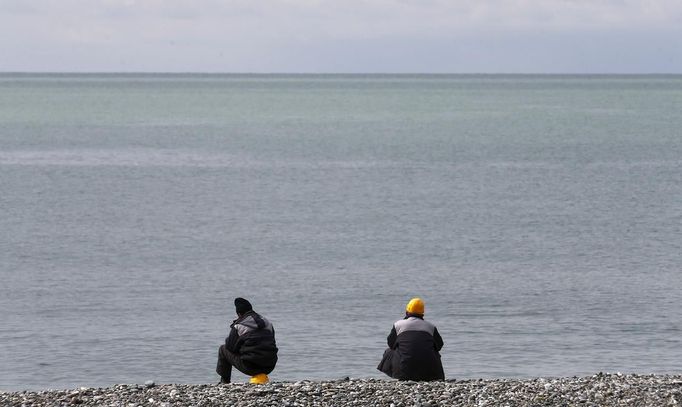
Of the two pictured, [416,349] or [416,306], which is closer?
[416,349]

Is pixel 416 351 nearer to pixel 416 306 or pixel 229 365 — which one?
pixel 416 306

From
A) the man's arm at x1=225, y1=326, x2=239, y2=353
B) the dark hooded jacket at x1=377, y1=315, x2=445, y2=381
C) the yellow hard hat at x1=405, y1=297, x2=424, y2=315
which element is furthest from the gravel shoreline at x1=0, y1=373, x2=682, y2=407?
the yellow hard hat at x1=405, y1=297, x2=424, y2=315

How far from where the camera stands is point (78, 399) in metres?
14.9

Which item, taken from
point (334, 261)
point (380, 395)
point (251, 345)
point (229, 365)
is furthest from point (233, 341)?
point (334, 261)

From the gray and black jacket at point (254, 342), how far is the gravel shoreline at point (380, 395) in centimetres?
47

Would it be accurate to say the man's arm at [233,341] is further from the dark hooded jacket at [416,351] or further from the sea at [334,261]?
Answer: the sea at [334,261]

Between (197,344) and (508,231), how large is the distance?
2180 cm

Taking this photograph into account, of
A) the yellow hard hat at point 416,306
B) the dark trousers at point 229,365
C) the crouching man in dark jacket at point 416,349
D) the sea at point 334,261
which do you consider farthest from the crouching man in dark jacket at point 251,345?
the sea at point 334,261

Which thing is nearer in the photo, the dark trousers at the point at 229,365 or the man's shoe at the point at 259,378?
the dark trousers at the point at 229,365

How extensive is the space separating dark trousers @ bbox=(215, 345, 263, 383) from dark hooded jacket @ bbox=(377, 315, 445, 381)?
186 centimetres

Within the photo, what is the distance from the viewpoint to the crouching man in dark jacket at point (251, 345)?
1598 cm

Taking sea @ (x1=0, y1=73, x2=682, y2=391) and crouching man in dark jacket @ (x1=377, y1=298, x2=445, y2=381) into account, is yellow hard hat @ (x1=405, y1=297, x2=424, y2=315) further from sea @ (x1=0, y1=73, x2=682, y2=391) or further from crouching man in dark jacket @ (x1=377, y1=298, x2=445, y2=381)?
sea @ (x1=0, y1=73, x2=682, y2=391)

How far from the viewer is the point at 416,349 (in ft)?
51.9

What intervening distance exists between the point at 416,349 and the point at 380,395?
3.64 ft
